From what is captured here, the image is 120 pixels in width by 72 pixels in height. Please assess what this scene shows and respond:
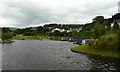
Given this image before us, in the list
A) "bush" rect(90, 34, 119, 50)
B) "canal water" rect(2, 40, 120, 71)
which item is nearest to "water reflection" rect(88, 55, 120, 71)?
"canal water" rect(2, 40, 120, 71)

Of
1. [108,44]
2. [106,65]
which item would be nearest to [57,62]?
[106,65]

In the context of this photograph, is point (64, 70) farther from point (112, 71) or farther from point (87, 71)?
point (112, 71)

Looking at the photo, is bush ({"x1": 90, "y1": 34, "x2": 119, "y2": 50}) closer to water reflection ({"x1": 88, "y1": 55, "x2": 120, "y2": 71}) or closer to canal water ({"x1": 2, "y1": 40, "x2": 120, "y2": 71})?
canal water ({"x1": 2, "y1": 40, "x2": 120, "y2": 71})

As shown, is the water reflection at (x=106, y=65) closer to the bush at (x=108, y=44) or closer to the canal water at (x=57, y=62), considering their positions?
the canal water at (x=57, y=62)

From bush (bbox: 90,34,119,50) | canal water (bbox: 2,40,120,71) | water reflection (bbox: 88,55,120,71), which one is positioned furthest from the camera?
bush (bbox: 90,34,119,50)

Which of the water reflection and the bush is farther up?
the bush

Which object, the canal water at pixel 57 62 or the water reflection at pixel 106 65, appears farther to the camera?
the canal water at pixel 57 62

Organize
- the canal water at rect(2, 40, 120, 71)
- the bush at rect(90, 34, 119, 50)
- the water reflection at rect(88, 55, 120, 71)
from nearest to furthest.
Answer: the water reflection at rect(88, 55, 120, 71), the canal water at rect(2, 40, 120, 71), the bush at rect(90, 34, 119, 50)

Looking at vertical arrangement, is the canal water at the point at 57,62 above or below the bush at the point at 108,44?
below

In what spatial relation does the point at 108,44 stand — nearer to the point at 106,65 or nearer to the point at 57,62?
the point at 106,65

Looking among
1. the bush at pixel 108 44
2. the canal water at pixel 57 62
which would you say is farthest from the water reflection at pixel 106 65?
the bush at pixel 108 44

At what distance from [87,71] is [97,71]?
7.14 feet

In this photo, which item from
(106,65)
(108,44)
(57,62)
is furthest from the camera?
(108,44)

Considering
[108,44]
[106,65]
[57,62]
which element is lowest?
[106,65]
